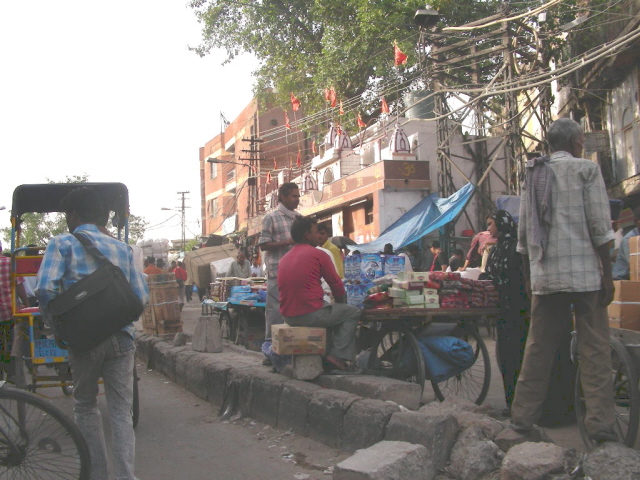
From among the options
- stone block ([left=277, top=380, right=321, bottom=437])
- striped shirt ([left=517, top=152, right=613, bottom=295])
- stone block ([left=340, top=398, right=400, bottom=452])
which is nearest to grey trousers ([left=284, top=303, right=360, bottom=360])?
stone block ([left=277, top=380, right=321, bottom=437])

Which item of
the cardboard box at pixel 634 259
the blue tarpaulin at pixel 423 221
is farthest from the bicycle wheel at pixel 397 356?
the blue tarpaulin at pixel 423 221

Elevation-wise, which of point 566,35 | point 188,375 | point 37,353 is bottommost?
point 188,375

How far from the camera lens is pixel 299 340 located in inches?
217

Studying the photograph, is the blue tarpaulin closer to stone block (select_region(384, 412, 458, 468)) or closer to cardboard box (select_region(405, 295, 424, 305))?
cardboard box (select_region(405, 295, 424, 305))

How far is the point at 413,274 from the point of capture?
5.66m

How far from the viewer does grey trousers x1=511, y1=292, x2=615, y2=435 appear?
3639 mm

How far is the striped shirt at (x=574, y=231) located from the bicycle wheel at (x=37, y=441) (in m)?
2.72

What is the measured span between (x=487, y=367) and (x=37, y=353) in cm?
393

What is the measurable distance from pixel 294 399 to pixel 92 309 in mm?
2479

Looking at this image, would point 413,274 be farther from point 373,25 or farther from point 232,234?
point 232,234

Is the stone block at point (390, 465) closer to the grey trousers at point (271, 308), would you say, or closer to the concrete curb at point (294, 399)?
the concrete curb at point (294, 399)

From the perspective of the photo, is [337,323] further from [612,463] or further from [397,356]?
[612,463]

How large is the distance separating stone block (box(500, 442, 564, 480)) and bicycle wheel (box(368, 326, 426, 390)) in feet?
5.52

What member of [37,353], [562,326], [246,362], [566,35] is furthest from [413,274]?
[566,35]
